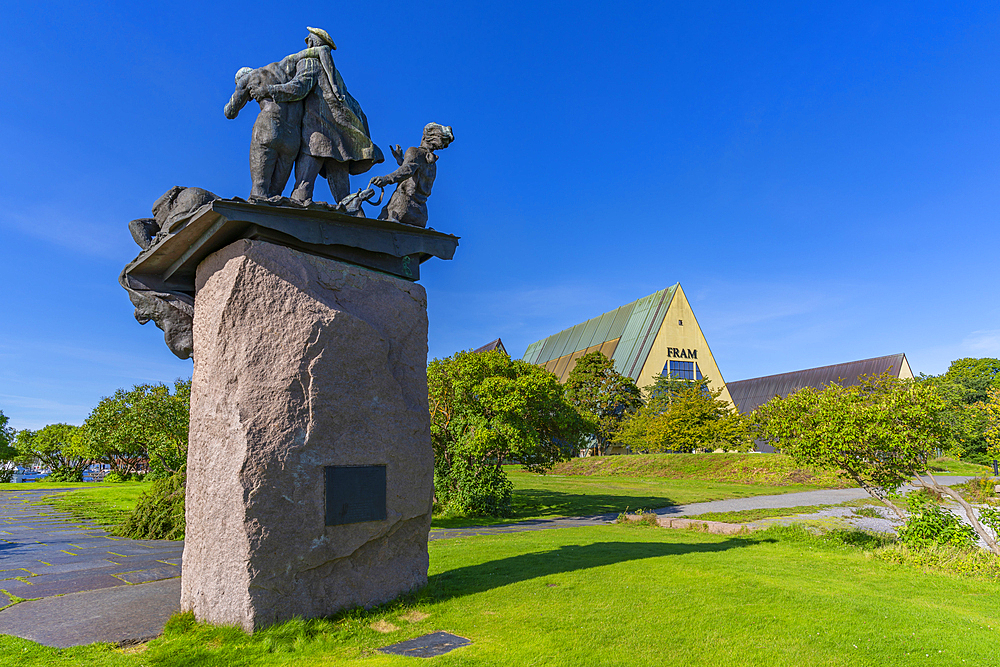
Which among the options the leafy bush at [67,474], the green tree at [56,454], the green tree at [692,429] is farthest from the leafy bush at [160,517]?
the leafy bush at [67,474]

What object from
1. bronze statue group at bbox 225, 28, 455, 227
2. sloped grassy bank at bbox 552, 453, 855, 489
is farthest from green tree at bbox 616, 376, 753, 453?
bronze statue group at bbox 225, 28, 455, 227

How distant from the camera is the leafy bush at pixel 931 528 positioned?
326 inches

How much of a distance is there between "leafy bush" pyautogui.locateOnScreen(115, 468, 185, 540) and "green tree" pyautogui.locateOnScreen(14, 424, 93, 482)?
36.2 m

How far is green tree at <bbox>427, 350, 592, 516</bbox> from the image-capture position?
50.2 feet

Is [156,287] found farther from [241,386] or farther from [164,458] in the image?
[164,458]

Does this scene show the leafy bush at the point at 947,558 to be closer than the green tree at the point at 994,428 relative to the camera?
Yes

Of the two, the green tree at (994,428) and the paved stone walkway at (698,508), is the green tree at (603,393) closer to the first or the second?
the paved stone walkway at (698,508)

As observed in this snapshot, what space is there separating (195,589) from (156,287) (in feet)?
10.3

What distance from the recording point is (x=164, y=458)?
51.2 feet

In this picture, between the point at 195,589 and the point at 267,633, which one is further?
the point at 195,589

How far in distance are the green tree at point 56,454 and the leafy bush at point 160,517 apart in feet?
119

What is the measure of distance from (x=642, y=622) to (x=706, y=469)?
29.6 meters

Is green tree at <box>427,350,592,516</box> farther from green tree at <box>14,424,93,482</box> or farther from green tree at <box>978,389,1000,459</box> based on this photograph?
green tree at <box>14,424,93,482</box>

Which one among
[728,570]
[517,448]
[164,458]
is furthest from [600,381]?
[728,570]
